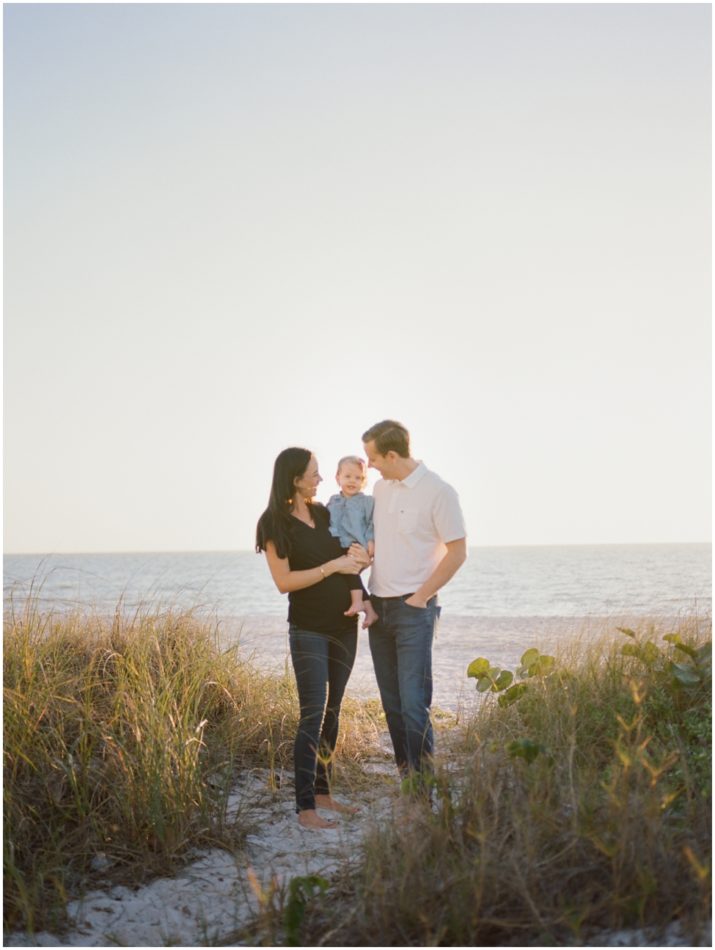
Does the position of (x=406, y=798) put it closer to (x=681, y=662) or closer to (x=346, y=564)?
(x=346, y=564)

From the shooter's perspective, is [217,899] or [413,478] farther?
[413,478]

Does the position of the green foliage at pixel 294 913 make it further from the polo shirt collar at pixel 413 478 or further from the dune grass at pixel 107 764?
the polo shirt collar at pixel 413 478

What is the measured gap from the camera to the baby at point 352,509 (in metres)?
5.12

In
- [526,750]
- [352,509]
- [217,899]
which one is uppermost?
[352,509]

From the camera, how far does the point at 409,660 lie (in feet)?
16.0

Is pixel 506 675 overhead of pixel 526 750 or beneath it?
beneath

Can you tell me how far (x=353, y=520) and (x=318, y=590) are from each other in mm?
464

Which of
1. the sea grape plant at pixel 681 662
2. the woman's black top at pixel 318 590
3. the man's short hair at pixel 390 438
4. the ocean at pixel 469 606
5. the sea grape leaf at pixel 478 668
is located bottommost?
the ocean at pixel 469 606

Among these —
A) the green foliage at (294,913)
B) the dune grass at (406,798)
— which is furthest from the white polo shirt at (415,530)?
the green foliage at (294,913)

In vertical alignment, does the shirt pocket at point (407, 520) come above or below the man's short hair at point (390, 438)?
below

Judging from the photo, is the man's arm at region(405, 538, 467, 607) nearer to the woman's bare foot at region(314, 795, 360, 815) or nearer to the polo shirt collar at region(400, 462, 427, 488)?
the polo shirt collar at region(400, 462, 427, 488)

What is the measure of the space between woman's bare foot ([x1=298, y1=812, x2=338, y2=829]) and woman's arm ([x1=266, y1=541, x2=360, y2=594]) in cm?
125

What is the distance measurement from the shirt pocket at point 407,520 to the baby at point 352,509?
25 centimetres

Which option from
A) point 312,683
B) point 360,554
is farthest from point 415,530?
point 312,683
